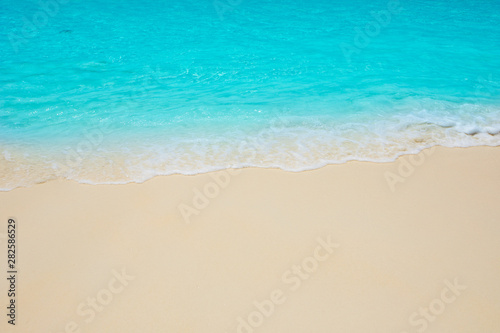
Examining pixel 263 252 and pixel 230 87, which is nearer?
pixel 263 252

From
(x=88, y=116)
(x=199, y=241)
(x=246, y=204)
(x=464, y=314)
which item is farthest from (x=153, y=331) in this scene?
(x=88, y=116)

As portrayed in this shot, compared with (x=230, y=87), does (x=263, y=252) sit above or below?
below

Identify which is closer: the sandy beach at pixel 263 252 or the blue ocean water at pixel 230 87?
the sandy beach at pixel 263 252

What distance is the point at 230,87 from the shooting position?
762 centimetres

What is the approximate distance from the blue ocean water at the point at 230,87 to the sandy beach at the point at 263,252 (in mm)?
574

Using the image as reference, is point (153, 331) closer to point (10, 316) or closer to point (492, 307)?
point (10, 316)

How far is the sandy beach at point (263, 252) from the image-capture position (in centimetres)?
312

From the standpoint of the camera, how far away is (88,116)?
6.39 meters

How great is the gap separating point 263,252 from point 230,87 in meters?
4.76

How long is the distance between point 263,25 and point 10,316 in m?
10.5

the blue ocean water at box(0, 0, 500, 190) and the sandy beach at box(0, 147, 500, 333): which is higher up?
the blue ocean water at box(0, 0, 500, 190)

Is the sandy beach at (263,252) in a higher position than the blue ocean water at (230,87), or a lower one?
lower

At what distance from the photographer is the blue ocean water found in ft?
17.6

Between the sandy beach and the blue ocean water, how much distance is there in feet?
1.88
